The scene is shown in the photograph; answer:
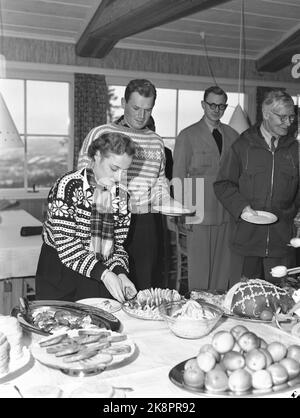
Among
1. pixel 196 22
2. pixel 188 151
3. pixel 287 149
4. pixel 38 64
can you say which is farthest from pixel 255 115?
pixel 287 149

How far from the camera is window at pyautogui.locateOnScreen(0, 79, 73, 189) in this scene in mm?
5383

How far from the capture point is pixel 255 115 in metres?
6.05

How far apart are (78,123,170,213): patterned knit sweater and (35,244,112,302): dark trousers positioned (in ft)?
2.34

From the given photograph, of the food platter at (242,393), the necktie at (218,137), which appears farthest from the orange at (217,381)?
the necktie at (218,137)

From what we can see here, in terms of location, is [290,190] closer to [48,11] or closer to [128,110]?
[128,110]

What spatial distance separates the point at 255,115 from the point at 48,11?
267cm

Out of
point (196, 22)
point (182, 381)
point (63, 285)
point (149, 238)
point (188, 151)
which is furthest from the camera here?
point (196, 22)

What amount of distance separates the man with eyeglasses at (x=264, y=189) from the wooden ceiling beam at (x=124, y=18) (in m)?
1.34

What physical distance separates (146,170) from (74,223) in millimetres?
834

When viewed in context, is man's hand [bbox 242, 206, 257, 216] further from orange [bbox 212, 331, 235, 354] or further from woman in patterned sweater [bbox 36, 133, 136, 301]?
orange [bbox 212, 331, 235, 354]

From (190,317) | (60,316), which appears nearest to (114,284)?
(60,316)

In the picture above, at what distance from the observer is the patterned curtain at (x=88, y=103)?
5.19 metres

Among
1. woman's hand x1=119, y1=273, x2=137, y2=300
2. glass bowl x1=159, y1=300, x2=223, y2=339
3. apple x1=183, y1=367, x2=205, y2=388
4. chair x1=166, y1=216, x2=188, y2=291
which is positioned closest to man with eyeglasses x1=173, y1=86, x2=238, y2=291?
chair x1=166, y1=216, x2=188, y2=291

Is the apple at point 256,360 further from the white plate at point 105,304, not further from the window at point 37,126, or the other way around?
the window at point 37,126
